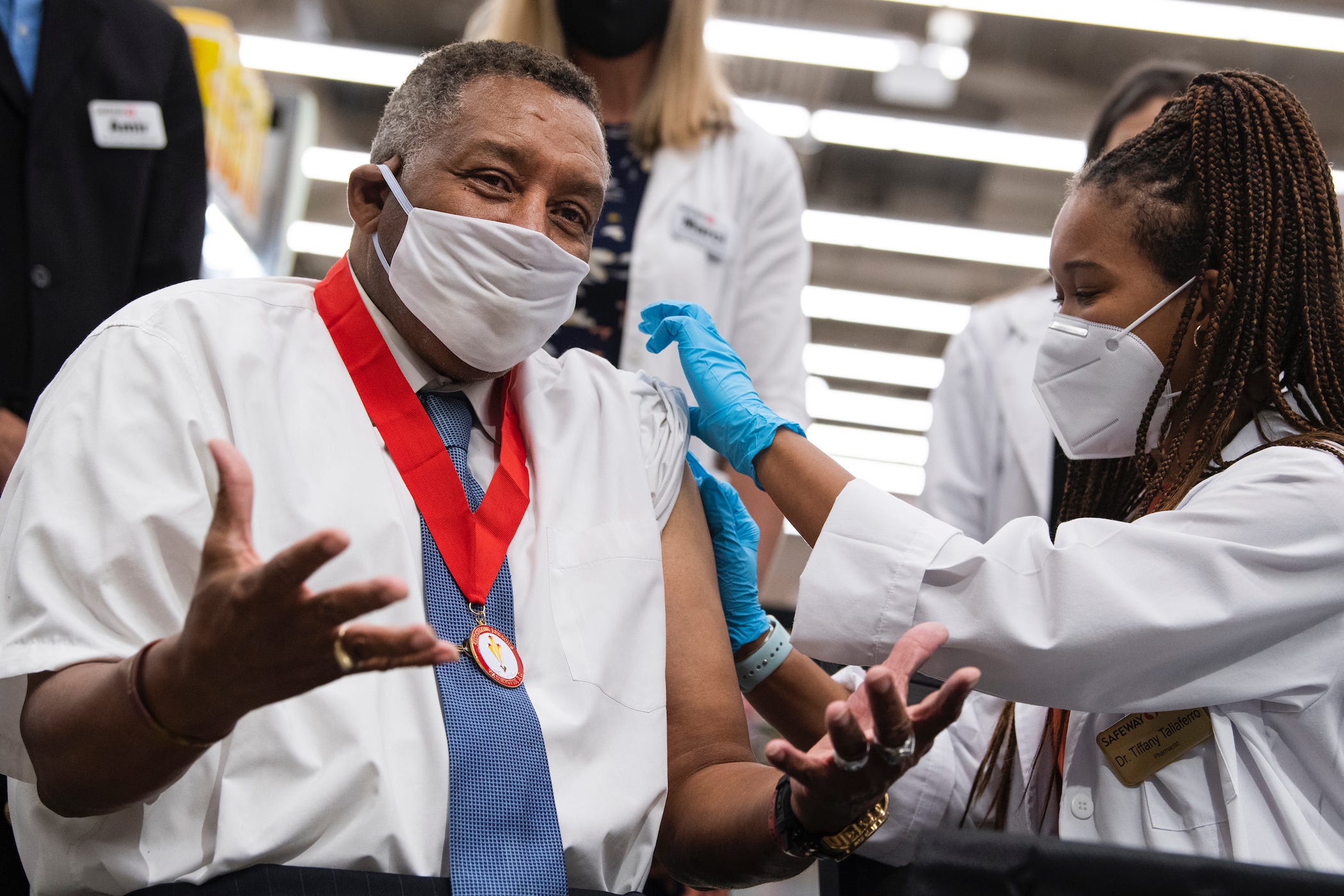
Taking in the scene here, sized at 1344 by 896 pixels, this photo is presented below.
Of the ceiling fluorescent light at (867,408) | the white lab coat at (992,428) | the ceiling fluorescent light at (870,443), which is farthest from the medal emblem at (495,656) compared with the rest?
the ceiling fluorescent light at (870,443)

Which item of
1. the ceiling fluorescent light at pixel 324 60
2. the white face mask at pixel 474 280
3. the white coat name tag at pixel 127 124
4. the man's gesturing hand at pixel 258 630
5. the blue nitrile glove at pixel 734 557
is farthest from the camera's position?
the ceiling fluorescent light at pixel 324 60

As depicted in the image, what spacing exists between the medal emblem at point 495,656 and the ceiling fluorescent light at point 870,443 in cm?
1251

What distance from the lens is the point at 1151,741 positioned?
59.5 inches

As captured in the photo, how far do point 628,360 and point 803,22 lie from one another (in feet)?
17.6

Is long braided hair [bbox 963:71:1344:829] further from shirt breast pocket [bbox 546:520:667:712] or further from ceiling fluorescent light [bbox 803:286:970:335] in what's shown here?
ceiling fluorescent light [bbox 803:286:970:335]

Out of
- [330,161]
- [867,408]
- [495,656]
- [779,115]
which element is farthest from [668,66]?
[867,408]

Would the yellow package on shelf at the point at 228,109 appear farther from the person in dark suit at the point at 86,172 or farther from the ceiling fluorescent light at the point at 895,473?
the ceiling fluorescent light at the point at 895,473

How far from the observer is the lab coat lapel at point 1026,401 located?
2.72 meters

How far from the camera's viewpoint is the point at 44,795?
114 centimetres

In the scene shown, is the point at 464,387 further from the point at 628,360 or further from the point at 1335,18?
the point at 1335,18

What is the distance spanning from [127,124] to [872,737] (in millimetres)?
1905

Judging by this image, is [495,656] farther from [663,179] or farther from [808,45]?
[808,45]

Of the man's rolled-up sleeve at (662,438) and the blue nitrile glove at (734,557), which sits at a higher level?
the man's rolled-up sleeve at (662,438)

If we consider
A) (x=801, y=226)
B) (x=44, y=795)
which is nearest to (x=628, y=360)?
(x=801, y=226)
